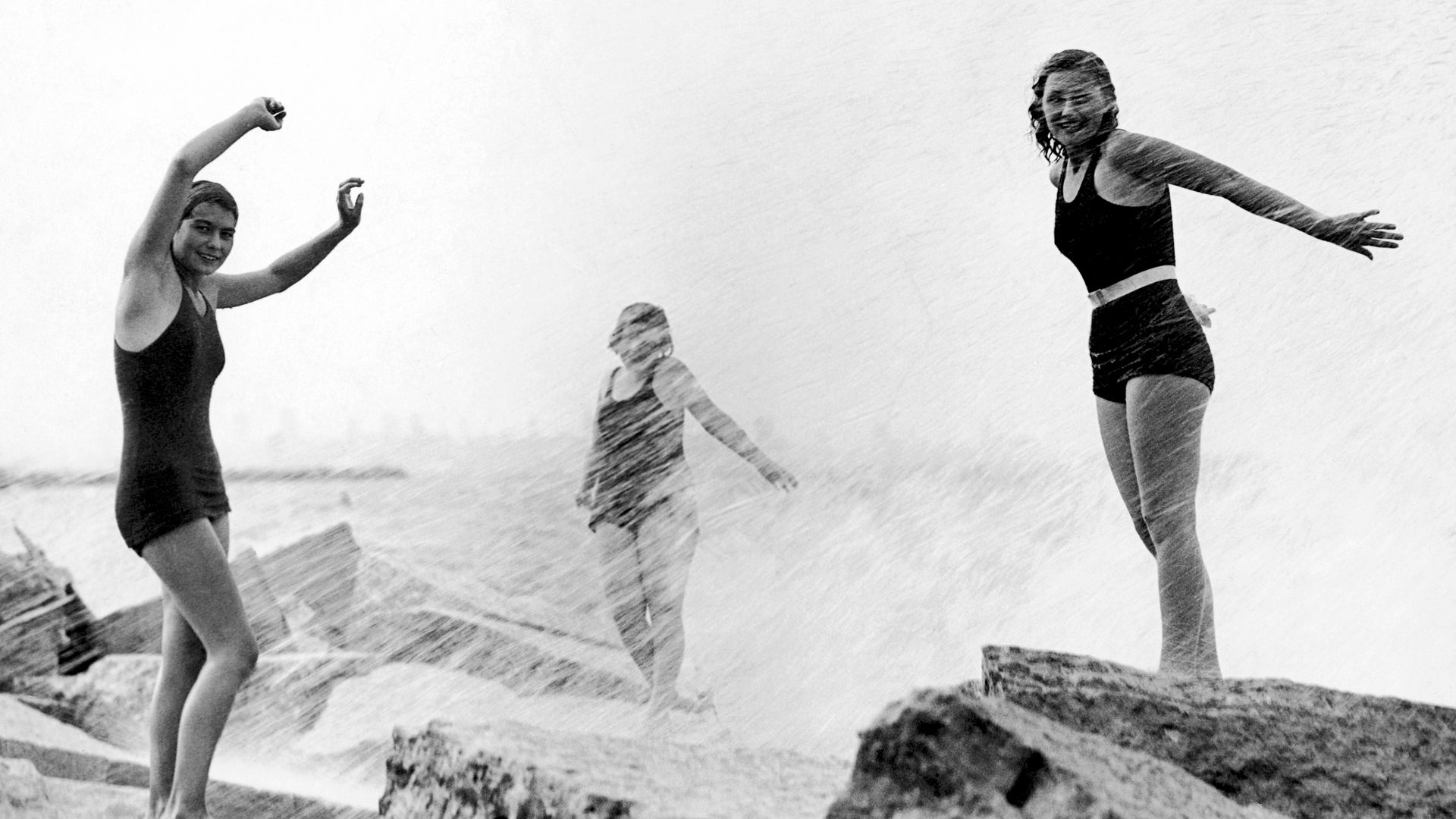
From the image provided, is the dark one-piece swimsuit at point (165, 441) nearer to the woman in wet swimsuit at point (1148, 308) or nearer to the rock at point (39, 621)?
the woman in wet swimsuit at point (1148, 308)

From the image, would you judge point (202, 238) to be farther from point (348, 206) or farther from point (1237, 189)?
point (1237, 189)

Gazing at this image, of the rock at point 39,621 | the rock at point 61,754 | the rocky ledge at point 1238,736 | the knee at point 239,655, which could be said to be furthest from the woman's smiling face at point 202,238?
the rock at point 39,621

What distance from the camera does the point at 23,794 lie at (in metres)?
3.65

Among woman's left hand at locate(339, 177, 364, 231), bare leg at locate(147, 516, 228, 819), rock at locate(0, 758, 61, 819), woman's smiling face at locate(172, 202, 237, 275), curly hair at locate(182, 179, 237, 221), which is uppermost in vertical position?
woman's left hand at locate(339, 177, 364, 231)

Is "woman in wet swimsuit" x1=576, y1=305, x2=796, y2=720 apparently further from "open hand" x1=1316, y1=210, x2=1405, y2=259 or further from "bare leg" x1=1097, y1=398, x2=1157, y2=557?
"open hand" x1=1316, y1=210, x2=1405, y2=259

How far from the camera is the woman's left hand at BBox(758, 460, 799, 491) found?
3713 millimetres

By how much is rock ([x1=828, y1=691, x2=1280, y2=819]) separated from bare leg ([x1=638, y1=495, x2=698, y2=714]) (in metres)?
2.47

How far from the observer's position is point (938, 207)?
6797 mm

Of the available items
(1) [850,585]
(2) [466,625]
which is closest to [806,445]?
(1) [850,585]

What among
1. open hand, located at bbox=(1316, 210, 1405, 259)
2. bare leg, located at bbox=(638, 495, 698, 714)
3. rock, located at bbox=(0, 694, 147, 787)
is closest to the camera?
open hand, located at bbox=(1316, 210, 1405, 259)

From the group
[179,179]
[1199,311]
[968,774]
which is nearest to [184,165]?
[179,179]

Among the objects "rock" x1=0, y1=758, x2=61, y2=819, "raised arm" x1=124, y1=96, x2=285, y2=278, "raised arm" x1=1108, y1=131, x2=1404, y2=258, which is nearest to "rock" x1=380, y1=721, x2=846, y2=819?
"raised arm" x1=124, y1=96, x2=285, y2=278

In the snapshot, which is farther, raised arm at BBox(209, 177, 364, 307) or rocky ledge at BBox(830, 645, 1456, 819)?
raised arm at BBox(209, 177, 364, 307)

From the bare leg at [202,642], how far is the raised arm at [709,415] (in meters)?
1.45
